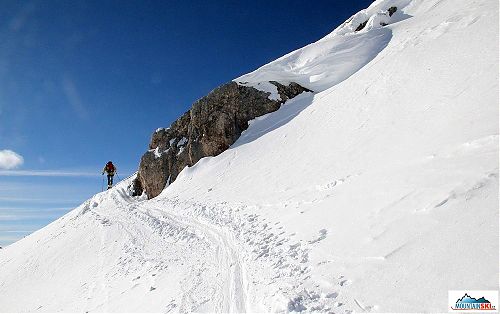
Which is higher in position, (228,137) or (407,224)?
(228,137)

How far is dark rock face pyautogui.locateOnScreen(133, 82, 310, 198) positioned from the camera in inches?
957

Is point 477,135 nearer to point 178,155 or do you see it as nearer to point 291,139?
point 291,139

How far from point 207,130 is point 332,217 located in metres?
17.9

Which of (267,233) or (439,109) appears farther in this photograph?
(439,109)

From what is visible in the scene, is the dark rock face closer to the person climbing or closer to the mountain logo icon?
the person climbing

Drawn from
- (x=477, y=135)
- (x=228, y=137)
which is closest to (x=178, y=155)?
(x=228, y=137)

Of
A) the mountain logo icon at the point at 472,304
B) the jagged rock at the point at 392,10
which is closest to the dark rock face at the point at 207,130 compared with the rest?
the jagged rock at the point at 392,10

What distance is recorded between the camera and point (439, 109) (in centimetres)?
1088

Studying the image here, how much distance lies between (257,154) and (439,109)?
36.5 ft

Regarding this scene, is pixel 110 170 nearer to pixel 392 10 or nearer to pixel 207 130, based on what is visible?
pixel 207 130

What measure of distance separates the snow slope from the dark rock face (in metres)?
2.13

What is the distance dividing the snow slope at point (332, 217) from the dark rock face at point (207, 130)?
2.13 m

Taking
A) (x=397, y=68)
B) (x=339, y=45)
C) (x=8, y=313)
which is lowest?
(x=8, y=313)

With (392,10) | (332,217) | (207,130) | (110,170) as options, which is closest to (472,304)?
(332,217)
